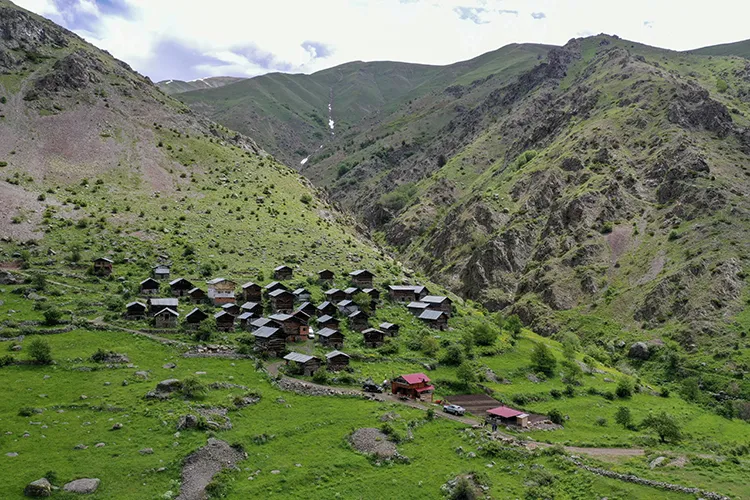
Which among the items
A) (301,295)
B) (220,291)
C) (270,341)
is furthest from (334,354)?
(220,291)

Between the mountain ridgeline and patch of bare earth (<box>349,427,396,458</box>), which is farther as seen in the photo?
the mountain ridgeline

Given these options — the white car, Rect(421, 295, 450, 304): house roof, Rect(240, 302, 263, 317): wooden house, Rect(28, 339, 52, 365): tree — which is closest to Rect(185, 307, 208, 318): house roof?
Rect(240, 302, 263, 317): wooden house

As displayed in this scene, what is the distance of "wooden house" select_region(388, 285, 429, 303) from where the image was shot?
105m

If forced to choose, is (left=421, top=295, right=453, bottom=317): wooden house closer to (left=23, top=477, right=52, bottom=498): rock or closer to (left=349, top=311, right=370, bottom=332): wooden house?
(left=349, top=311, right=370, bottom=332): wooden house

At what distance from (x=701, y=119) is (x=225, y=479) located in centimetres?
17438

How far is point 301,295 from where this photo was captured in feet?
310

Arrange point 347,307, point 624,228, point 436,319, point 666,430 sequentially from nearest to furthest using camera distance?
point 666,430 → point 347,307 → point 436,319 → point 624,228

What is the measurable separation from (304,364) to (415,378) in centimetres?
1364

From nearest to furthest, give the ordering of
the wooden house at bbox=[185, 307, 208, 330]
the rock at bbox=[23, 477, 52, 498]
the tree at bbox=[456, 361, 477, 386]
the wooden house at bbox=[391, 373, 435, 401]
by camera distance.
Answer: the rock at bbox=[23, 477, 52, 498] → the wooden house at bbox=[391, 373, 435, 401] → the tree at bbox=[456, 361, 477, 386] → the wooden house at bbox=[185, 307, 208, 330]

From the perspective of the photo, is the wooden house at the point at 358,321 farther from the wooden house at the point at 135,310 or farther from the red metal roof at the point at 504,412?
the wooden house at the point at 135,310

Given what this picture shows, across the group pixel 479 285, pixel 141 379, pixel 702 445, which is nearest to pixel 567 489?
pixel 702 445

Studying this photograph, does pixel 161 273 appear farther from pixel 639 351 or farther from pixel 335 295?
pixel 639 351

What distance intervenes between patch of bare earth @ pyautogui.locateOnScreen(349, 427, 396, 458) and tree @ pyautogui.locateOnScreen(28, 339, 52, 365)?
35.2 m

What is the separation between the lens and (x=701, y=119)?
171 metres
